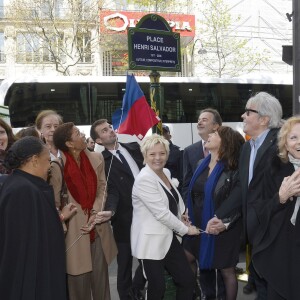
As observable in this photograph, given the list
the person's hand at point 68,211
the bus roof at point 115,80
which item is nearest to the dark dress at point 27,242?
the person's hand at point 68,211

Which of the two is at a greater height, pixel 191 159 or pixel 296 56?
pixel 296 56

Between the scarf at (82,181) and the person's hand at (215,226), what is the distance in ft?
3.47

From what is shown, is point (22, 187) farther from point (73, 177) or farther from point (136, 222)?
point (136, 222)

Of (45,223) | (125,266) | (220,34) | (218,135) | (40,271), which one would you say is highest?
(220,34)

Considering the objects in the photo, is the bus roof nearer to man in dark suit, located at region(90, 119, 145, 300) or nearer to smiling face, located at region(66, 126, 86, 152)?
man in dark suit, located at region(90, 119, 145, 300)

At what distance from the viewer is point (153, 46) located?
210 inches

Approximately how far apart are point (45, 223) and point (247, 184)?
5.70 ft

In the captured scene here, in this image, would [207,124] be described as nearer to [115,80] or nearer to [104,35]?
[115,80]

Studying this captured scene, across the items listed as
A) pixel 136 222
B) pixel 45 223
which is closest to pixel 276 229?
pixel 136 222

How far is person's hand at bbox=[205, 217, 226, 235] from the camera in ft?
13.2

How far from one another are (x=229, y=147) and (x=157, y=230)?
1053mm

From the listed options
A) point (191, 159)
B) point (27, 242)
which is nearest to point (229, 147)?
point (191, 159)

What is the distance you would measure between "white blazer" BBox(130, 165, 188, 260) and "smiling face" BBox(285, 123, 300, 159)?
3.96 ft

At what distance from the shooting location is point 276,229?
10.4 ft
